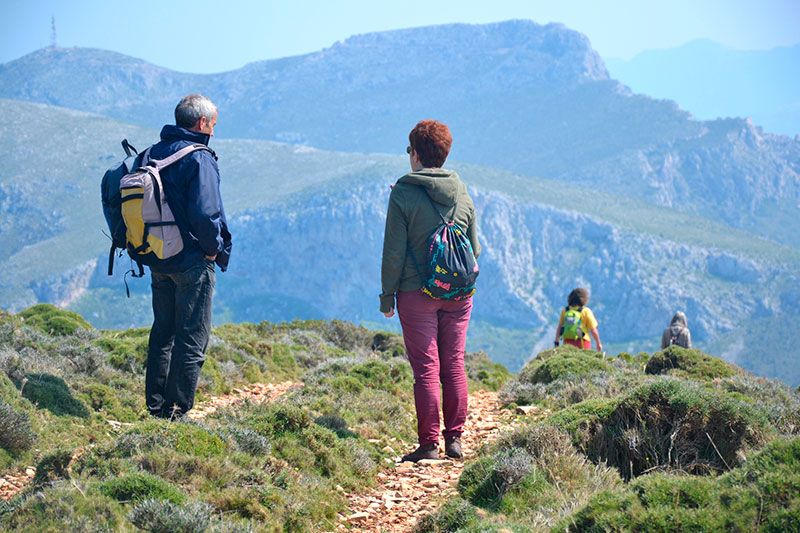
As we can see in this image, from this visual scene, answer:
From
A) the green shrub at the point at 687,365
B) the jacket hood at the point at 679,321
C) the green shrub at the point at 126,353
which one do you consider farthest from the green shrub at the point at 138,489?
the jacket hood at the point at 679,321

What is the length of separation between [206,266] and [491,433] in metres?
3.22

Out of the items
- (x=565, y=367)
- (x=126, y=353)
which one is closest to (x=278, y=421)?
(x=126, y=353)

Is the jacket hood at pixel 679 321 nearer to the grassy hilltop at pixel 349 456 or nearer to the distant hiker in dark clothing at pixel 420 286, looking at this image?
the grassy hilltop at pixel 349 456

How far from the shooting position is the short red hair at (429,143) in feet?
18.8

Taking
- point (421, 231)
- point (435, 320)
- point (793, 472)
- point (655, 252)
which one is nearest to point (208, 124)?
point (421, 231)

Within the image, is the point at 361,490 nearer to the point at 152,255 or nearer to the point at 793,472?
the point at 152,255

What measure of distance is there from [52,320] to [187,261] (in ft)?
21.3

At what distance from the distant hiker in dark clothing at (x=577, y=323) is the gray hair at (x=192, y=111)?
6632 mm

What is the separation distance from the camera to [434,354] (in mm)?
5707

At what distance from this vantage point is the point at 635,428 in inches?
200

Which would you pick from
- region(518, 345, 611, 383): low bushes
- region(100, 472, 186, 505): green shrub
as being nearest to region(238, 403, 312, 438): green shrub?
region(100, 472, 186, 505): green shrub

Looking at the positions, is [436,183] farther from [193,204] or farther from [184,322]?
[184,322]

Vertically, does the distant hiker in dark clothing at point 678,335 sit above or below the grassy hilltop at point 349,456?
below

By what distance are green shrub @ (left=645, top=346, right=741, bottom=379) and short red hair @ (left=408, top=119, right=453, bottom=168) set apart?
502 centimetres
